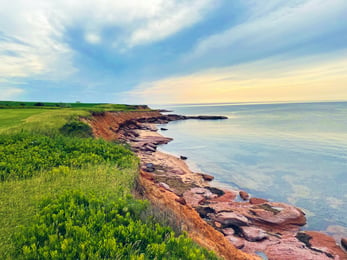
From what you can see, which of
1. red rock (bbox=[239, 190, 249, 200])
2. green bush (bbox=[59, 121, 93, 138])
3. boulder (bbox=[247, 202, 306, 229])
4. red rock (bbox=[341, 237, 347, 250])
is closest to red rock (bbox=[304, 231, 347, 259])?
red rock (bbox=[341, 237, 347, 250])

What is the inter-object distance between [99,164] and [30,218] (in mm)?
3814

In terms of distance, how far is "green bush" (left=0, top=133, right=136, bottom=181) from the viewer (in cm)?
673

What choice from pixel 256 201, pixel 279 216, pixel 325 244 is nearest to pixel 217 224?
pixel 279 216

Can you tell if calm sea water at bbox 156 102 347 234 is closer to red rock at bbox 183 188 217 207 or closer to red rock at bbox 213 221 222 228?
red rock at bbox 183 188 217 207

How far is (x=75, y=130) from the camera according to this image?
16.5 meters

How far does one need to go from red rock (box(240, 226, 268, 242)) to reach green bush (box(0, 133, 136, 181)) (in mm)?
5793

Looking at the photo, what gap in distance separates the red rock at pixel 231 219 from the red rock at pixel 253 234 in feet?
1.06

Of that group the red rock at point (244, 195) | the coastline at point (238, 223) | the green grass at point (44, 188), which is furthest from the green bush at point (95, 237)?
the red rock at point (244, 195)

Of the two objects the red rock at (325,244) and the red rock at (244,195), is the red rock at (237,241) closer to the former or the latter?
the red rock at (325,244)

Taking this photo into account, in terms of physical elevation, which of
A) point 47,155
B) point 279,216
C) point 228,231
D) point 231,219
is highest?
point 47,155

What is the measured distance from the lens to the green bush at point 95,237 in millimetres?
3123

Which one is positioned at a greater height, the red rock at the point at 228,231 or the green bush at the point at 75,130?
the green bush at the point at 75,130

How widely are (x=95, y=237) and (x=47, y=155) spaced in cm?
609

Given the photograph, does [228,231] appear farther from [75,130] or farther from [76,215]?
[75,130]
